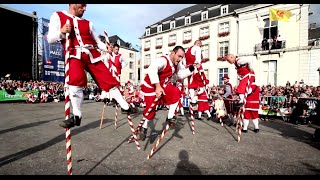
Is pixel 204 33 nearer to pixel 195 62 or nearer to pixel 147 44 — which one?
pixel 147 44

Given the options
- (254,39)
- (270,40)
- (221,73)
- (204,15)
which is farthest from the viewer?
(204,15)

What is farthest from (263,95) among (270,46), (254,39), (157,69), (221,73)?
(221,73)

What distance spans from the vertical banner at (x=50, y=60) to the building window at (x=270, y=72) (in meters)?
23.6

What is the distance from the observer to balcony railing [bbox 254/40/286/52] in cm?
2494

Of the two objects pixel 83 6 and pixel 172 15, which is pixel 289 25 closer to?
pixel 172 15

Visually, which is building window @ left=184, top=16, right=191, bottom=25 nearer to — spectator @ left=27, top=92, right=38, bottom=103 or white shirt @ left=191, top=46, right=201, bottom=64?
spectator @ left=27, top=92, right=38, bottom=103

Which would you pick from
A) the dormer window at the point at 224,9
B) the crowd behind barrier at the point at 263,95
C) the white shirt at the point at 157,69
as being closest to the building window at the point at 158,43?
the dormer window at the point at 224,9

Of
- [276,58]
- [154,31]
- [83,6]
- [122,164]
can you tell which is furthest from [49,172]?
[154,31]

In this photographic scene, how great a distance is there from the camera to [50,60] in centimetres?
2536

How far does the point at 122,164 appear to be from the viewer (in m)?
3.46

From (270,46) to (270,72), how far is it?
2.93 m

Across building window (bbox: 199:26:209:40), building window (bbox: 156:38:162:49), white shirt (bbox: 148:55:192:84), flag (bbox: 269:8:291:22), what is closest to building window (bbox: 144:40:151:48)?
building window (bbox: 156:38:162:49)

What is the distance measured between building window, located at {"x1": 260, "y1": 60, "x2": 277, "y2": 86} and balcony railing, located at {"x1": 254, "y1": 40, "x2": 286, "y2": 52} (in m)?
1.56

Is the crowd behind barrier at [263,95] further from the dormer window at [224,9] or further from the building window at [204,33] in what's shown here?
the building window at [204,33]
